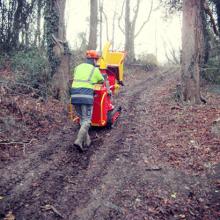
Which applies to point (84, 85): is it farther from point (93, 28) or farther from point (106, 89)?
point (93, 28)

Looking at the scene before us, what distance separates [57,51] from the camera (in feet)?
38.4

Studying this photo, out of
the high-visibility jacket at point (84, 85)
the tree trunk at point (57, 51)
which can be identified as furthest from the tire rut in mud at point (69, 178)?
the tree trunk at point (57, 51)

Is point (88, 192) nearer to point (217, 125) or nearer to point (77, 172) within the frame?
point (77, 172)

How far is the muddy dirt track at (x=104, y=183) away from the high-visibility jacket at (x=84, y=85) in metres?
1.16

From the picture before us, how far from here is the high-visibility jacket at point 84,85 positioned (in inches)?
324

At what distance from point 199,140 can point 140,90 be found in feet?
26.5

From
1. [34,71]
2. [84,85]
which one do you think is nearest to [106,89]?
[84,85]

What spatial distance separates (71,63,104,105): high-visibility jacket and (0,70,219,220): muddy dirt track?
1163 millimetres

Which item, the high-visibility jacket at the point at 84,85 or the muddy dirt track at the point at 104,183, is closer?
the muddy dirt track at the point at 104,183

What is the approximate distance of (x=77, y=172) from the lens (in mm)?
6887

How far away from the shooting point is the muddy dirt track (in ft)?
18.0

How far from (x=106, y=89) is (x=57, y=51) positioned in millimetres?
3416

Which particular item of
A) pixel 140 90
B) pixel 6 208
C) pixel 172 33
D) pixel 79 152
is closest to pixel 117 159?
pixel 79 152

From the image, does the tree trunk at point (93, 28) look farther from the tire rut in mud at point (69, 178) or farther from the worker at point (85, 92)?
the worker at point (85, 92)
